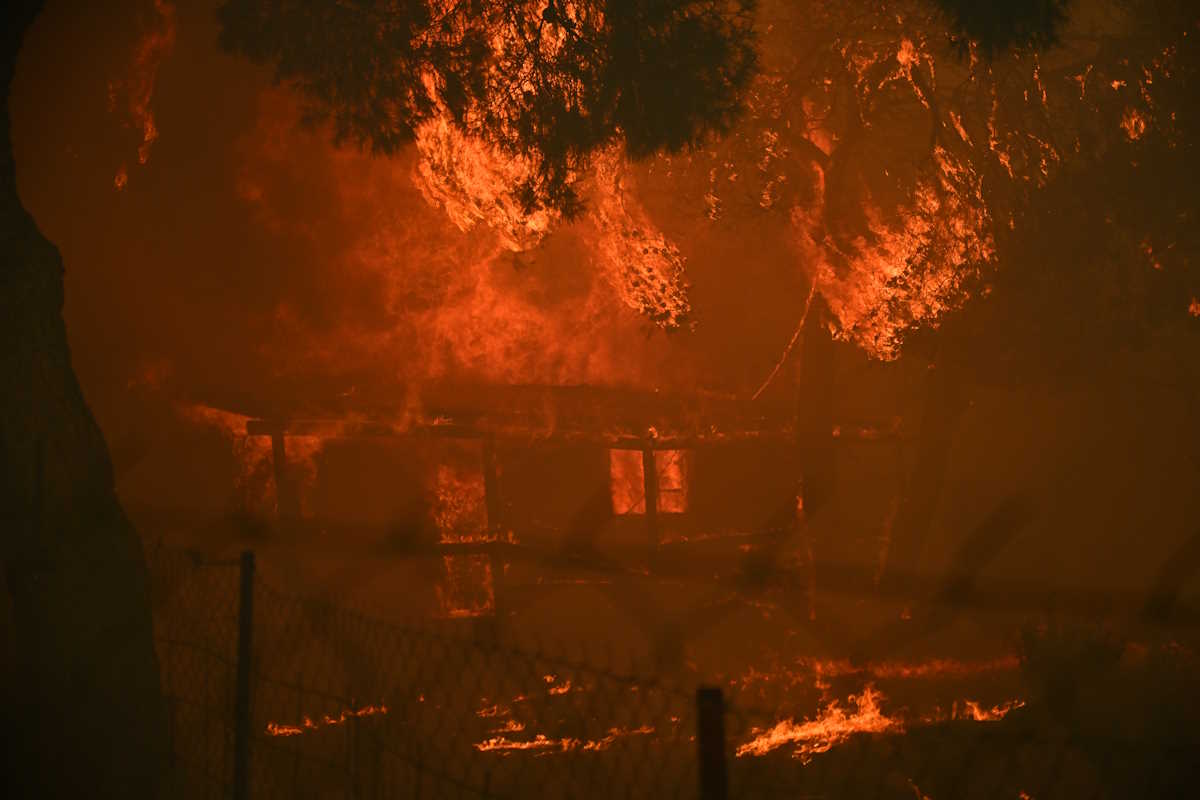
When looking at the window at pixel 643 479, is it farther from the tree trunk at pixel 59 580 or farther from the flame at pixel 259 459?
the tree trunk at pixel 59 580

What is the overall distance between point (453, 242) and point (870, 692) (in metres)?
5.50

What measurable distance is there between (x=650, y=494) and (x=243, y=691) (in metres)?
6.07

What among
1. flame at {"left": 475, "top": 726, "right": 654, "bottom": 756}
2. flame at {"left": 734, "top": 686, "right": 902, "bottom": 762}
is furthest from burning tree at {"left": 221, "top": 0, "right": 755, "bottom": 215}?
flame at {"left": 734, "top": 686, "right": 902, "bottom": 762}

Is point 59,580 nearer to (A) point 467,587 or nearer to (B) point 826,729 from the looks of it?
(A) point 467,587

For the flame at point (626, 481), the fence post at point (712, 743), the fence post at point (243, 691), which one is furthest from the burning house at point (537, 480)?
the fence post at point (712, 743)

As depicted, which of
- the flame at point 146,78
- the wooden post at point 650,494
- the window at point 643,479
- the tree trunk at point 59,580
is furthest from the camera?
the window at point 643,479

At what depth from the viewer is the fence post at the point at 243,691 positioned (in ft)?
10.1

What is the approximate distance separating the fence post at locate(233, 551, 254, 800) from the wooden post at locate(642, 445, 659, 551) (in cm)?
594

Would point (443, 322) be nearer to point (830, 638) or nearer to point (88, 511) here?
point (830, 638)

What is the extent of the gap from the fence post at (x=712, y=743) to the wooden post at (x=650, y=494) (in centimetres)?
689

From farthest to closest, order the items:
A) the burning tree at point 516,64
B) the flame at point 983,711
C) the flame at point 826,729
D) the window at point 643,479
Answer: the window at point 643,479 → the flame at point 983,711 → the flame at point 826,729 → the burning tree at point 516,64

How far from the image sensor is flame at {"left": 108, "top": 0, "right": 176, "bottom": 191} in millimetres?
9422

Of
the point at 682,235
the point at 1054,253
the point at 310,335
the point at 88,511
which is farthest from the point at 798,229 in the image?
the point at 88,511

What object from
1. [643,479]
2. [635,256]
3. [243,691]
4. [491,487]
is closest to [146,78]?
[635,256]
